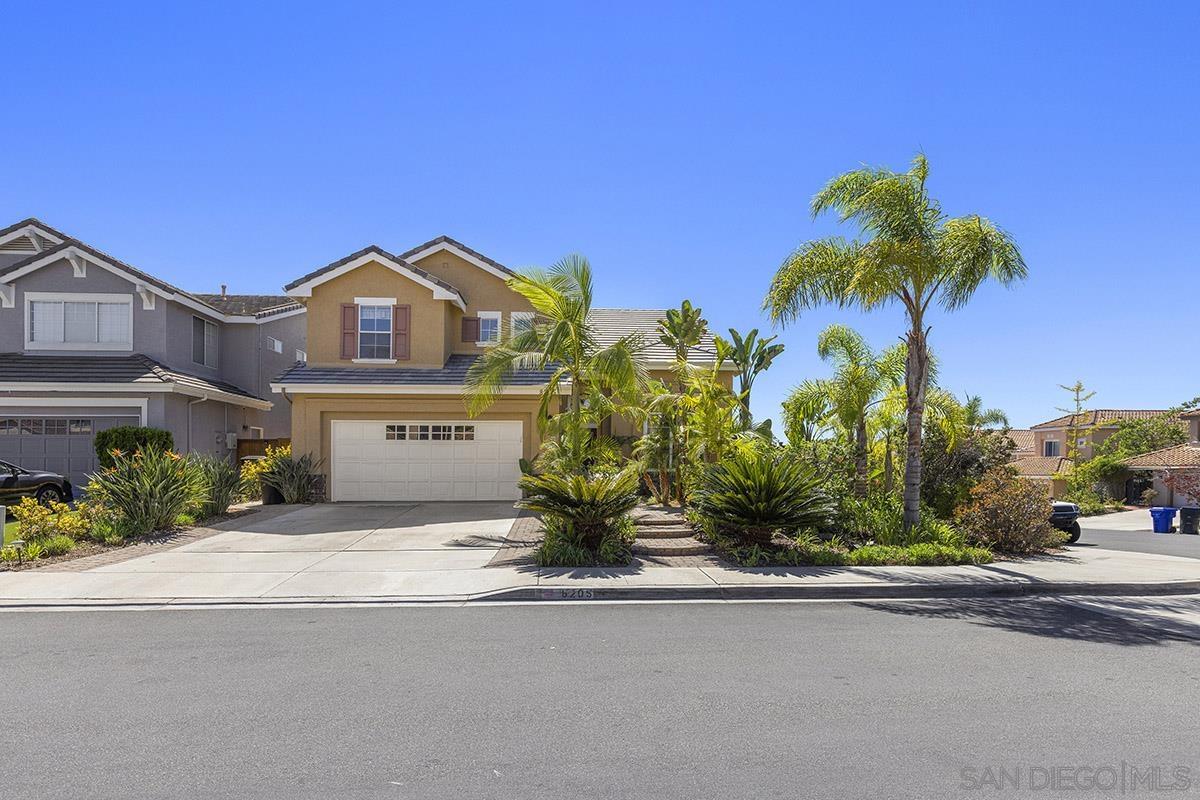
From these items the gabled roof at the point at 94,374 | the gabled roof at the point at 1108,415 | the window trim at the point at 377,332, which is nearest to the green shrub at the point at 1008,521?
the window trim at the point at 377,332

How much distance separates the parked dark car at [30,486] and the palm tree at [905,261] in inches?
669

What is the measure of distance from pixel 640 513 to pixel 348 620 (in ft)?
24.0

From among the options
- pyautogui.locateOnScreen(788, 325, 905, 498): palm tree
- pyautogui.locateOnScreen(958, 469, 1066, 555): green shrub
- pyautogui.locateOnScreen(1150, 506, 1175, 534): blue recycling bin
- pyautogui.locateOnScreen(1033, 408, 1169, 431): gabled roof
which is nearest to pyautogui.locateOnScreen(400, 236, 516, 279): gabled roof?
pyautogui.locateOnScreen(788, 325, 905, 498): palm tree

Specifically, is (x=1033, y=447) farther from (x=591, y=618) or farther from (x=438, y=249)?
(x=591, y=618)

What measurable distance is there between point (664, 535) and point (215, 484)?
969 centimetres

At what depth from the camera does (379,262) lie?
19797 mm

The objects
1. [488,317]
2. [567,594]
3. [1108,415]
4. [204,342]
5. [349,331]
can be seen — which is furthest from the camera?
[1108,415]

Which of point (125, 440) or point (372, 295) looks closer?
point (125, 440)

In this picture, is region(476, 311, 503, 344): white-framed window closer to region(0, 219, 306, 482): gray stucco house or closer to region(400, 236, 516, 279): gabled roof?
region(400, 236, 516, 279): gabled roof

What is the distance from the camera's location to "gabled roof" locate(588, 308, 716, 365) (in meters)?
22.3

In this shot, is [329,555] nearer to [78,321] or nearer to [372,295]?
[372,295]

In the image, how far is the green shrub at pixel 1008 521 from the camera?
12.3m

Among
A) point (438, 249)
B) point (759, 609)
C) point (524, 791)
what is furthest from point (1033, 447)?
point (524, 791)

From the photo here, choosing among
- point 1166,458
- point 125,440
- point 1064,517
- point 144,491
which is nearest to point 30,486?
point 125,440
